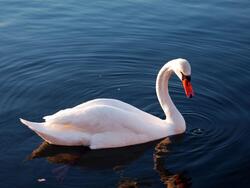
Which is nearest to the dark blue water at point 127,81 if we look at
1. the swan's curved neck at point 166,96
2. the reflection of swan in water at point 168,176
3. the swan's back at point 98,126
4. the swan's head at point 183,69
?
the reflection of swan in water at point 168,176

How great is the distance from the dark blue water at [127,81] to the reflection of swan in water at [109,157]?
0.02 meters

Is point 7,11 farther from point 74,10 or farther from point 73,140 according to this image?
point 73,140

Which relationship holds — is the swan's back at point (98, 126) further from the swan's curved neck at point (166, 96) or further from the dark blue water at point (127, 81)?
the swan's curved neck at point (166, 96)

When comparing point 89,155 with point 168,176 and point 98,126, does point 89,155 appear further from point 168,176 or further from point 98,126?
point 168,176

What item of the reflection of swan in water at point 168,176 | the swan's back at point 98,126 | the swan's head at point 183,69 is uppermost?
the swan's head at point 183,69

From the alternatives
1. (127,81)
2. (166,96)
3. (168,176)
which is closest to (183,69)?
(166,96)

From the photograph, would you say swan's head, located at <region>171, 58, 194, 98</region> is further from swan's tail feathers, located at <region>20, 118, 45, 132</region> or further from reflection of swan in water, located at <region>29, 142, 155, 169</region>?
swan's tail feathers, located at <region>20, 118, 45, 132</region>

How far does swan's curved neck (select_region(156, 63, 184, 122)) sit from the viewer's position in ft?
35.1

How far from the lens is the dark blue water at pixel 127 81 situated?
9.46 metres

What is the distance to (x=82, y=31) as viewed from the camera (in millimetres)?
16016

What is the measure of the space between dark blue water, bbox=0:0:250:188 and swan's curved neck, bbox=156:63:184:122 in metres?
0.44

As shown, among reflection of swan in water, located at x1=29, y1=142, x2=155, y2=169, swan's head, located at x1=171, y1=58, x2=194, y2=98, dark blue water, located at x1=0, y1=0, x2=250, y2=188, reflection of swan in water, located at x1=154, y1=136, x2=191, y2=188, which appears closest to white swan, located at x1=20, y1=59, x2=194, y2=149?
swan's head, located at x1=171, y1=58, x2=194, y2=98

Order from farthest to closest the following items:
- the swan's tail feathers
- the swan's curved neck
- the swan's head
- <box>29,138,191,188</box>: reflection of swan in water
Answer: the swan's curved neck < the swan's head < the swan's tail feathers < <box>29,138,191,188</box>: reflection of swan in water

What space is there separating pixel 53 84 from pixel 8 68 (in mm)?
1500
